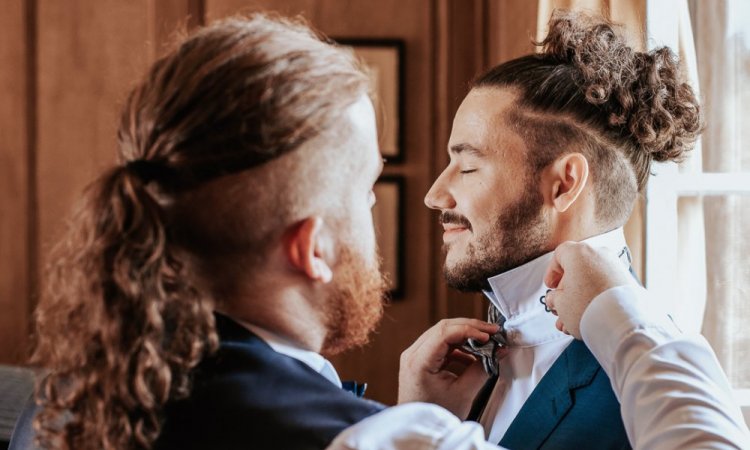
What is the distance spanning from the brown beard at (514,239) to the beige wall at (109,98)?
144 centimetres

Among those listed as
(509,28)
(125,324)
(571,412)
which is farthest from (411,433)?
(509,28)

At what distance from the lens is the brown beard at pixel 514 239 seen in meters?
1.42

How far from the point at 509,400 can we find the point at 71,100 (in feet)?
7.23

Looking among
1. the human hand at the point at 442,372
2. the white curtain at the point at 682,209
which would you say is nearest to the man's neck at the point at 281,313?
the human hand at the point at 442,372

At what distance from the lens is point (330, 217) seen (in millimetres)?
852

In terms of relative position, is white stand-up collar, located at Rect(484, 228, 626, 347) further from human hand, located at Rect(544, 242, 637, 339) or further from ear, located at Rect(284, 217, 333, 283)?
ear, located at Rect(284, 217, 333, 283)

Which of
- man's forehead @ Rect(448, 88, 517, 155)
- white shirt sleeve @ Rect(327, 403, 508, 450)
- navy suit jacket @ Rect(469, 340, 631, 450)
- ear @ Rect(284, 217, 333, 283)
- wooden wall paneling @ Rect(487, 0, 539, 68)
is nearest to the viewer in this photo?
white shirt sleeve @ Rect(327, 403, 508, 450)

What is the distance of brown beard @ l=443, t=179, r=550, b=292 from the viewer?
1.42 m

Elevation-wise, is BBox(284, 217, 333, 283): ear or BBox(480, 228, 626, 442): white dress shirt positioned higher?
BBox(284, 217, 333, 283): ear

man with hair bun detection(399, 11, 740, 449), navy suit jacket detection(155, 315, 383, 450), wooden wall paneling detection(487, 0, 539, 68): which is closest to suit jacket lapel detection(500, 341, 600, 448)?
man with hair bun detection(399, 11, 740, 449)

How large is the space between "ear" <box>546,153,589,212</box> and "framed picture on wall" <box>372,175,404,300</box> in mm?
1527

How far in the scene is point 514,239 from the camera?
4.67 ft

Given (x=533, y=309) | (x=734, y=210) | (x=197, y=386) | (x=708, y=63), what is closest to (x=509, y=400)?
(x=533, y=309)

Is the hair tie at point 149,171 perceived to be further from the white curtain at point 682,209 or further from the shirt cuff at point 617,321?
the white curtain at point 682,209
